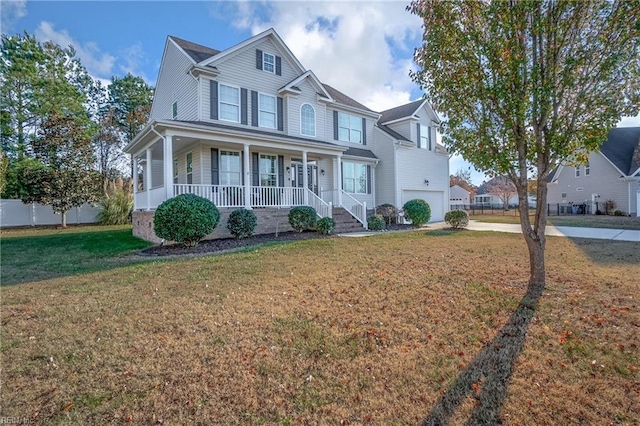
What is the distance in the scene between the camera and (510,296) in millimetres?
4871

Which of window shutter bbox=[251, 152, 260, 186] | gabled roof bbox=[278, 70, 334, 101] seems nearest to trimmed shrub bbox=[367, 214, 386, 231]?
window shutter bbox=[251, 152, 260, 186]

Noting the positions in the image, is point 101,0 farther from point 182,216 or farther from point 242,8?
point 182,216

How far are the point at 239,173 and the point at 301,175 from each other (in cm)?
342

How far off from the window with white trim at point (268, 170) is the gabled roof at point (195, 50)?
506cm

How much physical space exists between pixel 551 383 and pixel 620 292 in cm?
Result: 336

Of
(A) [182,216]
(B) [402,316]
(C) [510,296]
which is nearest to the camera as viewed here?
(B) [402,316]

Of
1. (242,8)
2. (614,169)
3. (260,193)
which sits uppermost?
(242,8)

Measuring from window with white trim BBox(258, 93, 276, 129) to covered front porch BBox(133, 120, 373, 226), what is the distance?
1.65 meters

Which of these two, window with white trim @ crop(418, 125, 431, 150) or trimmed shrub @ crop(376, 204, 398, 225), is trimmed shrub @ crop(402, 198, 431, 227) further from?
window with white trim @ crop(418, 125, 431, 150)

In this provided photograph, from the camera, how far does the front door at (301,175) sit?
52.5 feet

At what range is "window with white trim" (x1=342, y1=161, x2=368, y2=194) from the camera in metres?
18.1

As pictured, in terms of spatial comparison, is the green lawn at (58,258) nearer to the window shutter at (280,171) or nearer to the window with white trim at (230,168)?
the window with white trim at (230,168)

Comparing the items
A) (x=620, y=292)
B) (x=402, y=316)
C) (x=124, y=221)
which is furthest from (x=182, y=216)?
(x=124, y=221)

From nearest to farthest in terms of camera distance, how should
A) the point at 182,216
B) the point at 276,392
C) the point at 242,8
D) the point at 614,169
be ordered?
1. the point at 276,392
2. the point at 182,216
3. the point at 242,8
4. the point at 614,169
